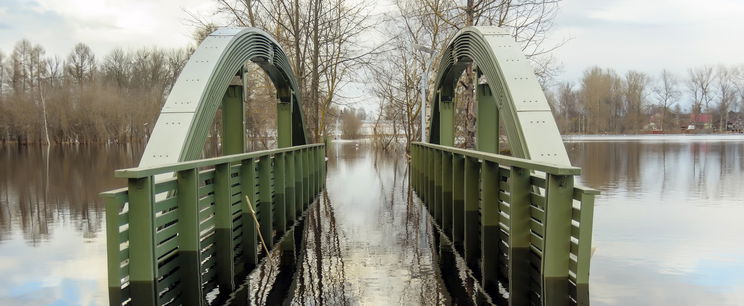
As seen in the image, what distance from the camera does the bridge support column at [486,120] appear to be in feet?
31.1

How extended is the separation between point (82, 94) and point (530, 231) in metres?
64.9

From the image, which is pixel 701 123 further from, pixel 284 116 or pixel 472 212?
pixel 472 212

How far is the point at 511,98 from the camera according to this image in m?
6.68

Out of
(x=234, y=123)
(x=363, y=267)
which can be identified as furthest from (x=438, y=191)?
(x=363, y=267)

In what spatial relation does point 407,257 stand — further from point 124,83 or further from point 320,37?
point 124,83

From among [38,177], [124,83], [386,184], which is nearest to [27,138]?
[124,83]

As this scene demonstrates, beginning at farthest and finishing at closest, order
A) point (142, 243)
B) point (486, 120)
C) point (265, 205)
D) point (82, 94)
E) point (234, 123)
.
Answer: point (82, 94) → point (486, 120) → point (234, 123) → point (265, 205) → point (142, 243)

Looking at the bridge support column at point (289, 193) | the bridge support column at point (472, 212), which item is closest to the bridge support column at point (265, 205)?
the bridge support column at point (289, 193)

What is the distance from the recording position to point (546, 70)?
74.0 feet

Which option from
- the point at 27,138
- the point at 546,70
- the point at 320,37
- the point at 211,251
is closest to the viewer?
the point at 211,251

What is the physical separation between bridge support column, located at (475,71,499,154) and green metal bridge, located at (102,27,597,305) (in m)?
0.02

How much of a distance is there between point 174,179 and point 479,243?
135 inches

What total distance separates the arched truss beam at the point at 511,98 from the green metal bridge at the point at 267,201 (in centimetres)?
2

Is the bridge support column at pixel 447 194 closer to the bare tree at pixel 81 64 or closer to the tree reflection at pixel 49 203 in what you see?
the tree reflection at pixel 49 203
